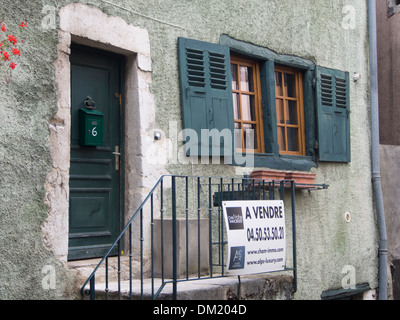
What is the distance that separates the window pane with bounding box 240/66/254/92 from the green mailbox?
219 cm

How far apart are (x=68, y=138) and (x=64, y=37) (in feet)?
2.93

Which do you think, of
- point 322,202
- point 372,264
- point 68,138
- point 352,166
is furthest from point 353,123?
point 68,138

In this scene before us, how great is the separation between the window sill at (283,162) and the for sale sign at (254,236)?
1.36 meters

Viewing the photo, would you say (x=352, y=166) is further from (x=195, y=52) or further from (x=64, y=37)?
(x=64, y=37)

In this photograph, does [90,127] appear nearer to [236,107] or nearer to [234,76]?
[236,107]

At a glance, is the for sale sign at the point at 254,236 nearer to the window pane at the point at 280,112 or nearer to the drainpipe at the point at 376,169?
the window pane at the point at 280,112

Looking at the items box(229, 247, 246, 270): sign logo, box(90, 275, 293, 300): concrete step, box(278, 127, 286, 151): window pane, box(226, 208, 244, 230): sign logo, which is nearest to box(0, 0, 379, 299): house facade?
box(278, 127, 286, 151): window pane

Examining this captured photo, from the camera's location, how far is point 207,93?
613cm

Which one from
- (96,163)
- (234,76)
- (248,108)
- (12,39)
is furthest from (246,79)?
(12,39)

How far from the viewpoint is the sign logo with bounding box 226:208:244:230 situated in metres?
4.77

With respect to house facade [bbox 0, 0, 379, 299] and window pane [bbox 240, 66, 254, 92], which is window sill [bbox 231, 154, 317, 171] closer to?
house facade [bbox 0, 0, 379, 299]

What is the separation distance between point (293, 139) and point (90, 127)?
10.4 ft

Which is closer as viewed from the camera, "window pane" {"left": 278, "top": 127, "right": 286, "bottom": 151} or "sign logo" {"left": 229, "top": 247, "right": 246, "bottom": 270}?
"sign logo" {"left": 229, "top": 247, "right": 246, "bottom": 270}

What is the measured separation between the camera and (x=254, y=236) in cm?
493
